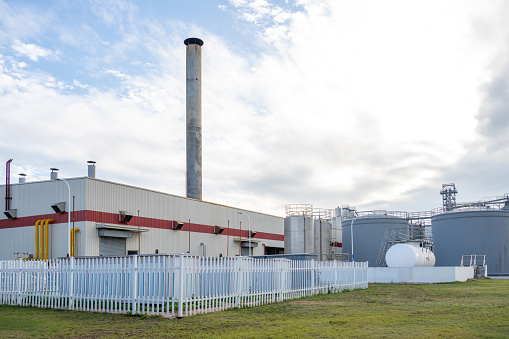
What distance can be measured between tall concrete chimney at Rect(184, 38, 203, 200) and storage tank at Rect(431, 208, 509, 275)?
2636 centimetres

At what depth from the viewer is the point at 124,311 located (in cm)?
1661

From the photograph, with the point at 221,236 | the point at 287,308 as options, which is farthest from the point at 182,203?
the point at 287,308

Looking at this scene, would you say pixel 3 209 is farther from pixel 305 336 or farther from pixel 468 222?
pixel 468 222

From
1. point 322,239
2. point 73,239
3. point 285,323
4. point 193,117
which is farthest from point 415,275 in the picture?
point 285,323

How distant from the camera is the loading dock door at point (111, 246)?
108 ft

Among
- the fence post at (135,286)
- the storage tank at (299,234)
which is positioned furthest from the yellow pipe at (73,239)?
the storage tank at (299,234)

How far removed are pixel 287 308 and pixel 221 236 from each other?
91.0 ft

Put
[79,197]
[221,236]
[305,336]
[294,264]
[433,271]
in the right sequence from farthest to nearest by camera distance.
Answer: [221,236], [433,271], [79,197], [294,264], [305,336]

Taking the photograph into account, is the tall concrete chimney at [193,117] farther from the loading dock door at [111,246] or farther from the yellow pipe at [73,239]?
the yellow pipe at [73,239]

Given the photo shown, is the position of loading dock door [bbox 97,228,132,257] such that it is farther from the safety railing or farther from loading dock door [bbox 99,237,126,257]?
the safety railing

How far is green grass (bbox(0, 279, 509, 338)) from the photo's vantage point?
481 inches

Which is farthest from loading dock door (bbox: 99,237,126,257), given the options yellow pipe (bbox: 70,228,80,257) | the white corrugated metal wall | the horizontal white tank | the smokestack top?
the smokestack top

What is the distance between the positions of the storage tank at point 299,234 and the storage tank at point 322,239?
161 centimetres

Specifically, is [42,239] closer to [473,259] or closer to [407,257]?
[407,257]
